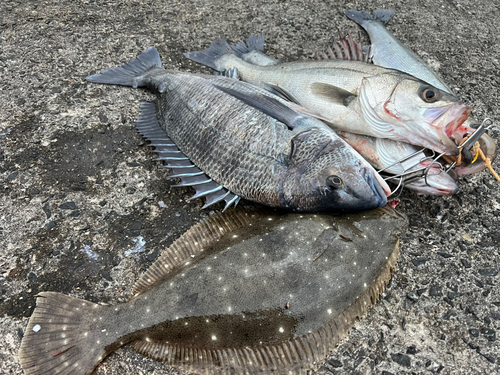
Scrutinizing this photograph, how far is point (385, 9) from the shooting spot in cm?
454

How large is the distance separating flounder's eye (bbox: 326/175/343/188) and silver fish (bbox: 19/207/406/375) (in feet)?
1.17

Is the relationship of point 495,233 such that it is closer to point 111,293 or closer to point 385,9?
point 111,293

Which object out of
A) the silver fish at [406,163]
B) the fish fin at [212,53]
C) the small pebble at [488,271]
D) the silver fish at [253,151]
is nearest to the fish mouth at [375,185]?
the silver fish at [253,151]

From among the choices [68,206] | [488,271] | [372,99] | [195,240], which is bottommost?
[68,206]

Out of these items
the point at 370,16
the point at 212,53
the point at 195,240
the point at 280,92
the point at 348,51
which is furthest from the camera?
the point at 370,16

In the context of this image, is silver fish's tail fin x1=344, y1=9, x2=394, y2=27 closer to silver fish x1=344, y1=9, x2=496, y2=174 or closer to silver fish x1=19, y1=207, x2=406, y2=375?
silver fish x1=344, y1=9, x2=496, y2=174

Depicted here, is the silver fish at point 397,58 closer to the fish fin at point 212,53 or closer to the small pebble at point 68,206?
the fish fin at point 212,53

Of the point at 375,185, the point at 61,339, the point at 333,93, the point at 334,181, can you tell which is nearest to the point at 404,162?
the point at 375,185

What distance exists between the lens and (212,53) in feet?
12.4

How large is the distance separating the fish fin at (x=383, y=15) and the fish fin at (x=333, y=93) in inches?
76.0

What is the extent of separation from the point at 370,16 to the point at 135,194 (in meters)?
3.40

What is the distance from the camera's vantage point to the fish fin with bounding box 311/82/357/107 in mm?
2854

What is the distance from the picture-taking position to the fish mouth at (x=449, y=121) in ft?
7.90

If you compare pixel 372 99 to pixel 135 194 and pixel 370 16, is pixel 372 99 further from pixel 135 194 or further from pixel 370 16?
pixel 370 16
